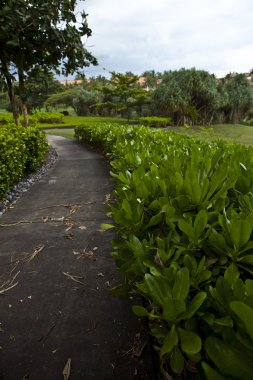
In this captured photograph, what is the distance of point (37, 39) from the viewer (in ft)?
30.1

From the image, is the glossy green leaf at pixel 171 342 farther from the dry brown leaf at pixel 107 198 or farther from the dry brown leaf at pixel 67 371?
the dry brown leaf at pixel 107 198

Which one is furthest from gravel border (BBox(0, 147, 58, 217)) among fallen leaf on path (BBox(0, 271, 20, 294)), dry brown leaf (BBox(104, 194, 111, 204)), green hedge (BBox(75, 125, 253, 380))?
green hedge (BBox(75, 125, 253, 380))

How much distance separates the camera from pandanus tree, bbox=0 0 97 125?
26.6ft

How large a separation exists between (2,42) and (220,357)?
34.0 feet

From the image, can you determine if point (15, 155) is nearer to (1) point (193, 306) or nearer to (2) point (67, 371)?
(2) point (67, 371)

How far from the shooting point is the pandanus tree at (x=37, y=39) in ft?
26.6

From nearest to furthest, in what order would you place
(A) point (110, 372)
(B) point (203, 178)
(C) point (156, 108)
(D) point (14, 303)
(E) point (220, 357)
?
(E) point (220, 357) < (B) point (203, 178) < (A) point (110, 372) < (D) point (14, 303) < (C) point (156, 108)

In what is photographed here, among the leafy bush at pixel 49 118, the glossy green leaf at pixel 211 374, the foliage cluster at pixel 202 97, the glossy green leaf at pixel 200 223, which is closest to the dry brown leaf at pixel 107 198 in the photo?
the glossy green leaf at pixel 200 223

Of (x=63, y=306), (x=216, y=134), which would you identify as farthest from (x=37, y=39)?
(x=63, y=306)

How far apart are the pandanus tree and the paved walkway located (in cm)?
592

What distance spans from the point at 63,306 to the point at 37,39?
8969mm

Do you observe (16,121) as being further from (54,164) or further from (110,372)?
(110,372)

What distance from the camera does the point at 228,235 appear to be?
121cm

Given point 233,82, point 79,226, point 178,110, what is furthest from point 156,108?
point 79,226
